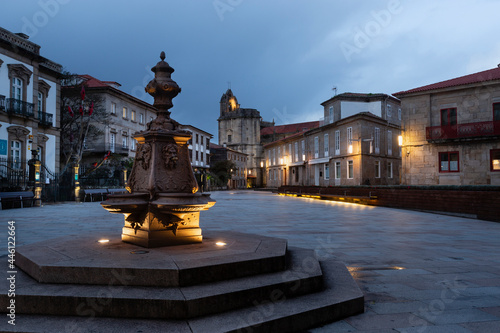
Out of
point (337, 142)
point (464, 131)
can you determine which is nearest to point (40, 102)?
point (337, 142)

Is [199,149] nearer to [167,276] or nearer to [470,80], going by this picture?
[470,80]

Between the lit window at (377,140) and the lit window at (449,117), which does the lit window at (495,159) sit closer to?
the lit window at (449,117)

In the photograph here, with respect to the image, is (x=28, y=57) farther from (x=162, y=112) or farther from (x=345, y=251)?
(x=345, y=251)

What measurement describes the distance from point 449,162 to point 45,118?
1097 inches

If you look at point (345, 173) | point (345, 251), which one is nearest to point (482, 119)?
point (345, 173)

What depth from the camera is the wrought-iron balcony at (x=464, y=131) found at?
70.9 feet

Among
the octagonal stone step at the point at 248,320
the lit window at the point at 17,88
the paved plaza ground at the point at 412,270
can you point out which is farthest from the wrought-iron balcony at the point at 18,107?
the octagonal stone step at the point at 248,320

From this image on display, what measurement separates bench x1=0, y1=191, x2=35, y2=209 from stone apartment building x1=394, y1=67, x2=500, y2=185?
2323cm

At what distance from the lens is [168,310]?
9.98 ft

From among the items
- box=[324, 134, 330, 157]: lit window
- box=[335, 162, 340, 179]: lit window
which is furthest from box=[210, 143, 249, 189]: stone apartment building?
box=[335, 162, 340, 179]: lit window

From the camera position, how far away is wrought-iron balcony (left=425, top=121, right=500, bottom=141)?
70.9ft

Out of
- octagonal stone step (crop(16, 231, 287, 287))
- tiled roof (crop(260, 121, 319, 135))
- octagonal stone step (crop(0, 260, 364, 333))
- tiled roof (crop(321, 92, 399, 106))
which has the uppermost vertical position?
tiled roof (crop(260, 121, 319, 135))

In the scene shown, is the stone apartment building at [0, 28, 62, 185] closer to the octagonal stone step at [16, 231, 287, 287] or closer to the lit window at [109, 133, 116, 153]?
the lit window at [109, 133, 116, 153]

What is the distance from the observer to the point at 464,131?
22.6 meters
